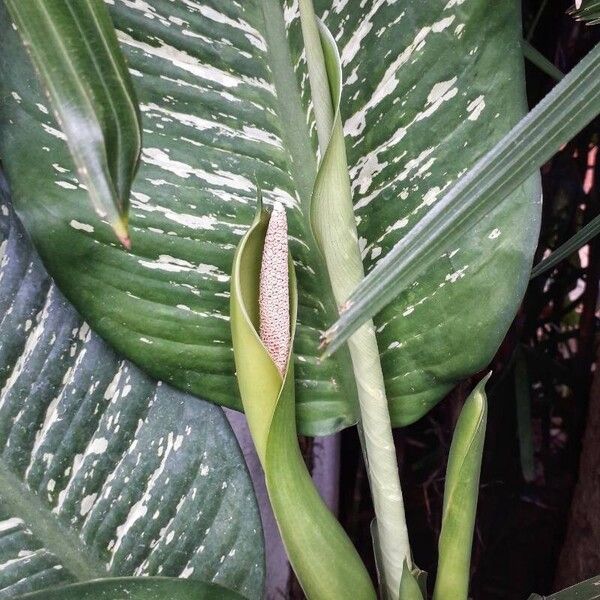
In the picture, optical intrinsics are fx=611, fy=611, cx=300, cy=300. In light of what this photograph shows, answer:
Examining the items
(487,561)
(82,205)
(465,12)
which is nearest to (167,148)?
(82,205)

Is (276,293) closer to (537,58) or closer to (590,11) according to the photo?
(590,11)

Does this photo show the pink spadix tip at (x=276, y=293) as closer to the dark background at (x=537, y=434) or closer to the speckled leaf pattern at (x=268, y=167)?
the speckled leaf pattern at (x=268, y=167)

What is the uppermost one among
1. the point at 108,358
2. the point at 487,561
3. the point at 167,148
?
the point at 167,148

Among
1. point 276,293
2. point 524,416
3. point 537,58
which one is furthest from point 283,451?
point 524,416

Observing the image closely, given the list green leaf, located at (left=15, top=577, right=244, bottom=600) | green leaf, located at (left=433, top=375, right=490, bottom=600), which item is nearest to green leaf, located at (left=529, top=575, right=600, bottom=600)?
green leaf, located at (left=433, top=375, right=490, bottom=600)

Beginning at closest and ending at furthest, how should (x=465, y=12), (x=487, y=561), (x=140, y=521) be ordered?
1. (x=465, y=12)
2. (x=140, y=521)
3. (x=487, y=561)

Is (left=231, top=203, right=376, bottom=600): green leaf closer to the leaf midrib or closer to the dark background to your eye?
the leaf midrib

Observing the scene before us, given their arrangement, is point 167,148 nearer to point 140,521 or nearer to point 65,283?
point 65,283

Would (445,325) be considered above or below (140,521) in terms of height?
above
